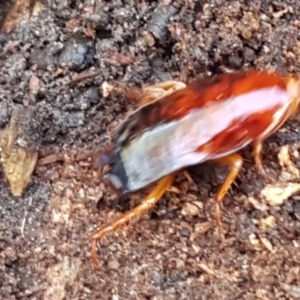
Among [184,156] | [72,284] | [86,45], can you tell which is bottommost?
[72,284]

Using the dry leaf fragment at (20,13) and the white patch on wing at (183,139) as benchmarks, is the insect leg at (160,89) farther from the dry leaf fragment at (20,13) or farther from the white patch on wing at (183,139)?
the dry leaf fragment at (20,13)

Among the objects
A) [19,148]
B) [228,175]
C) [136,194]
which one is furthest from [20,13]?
[228,175]

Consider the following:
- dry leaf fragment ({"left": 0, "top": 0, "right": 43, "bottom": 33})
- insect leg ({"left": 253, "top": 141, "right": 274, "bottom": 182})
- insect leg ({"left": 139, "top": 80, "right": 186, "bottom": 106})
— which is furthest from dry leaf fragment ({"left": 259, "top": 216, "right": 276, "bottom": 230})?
dry leaf fragment ({"left": 0, "top": 0, "right": 43, "bottom": 33})

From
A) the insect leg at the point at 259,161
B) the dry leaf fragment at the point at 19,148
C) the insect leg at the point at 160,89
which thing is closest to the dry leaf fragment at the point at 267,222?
the insect leg at the point at 259,161

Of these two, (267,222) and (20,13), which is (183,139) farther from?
(20,13)

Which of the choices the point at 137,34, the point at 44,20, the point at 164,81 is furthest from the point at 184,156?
the point at 44,20

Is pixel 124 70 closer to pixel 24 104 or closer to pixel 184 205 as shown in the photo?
pixel 24 104

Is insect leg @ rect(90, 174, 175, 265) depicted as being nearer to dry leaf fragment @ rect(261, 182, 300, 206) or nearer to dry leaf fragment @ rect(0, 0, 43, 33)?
dry leaf fragment @ rect(261, 182, 300, 206)

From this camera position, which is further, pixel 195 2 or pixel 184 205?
pixel 195 2
